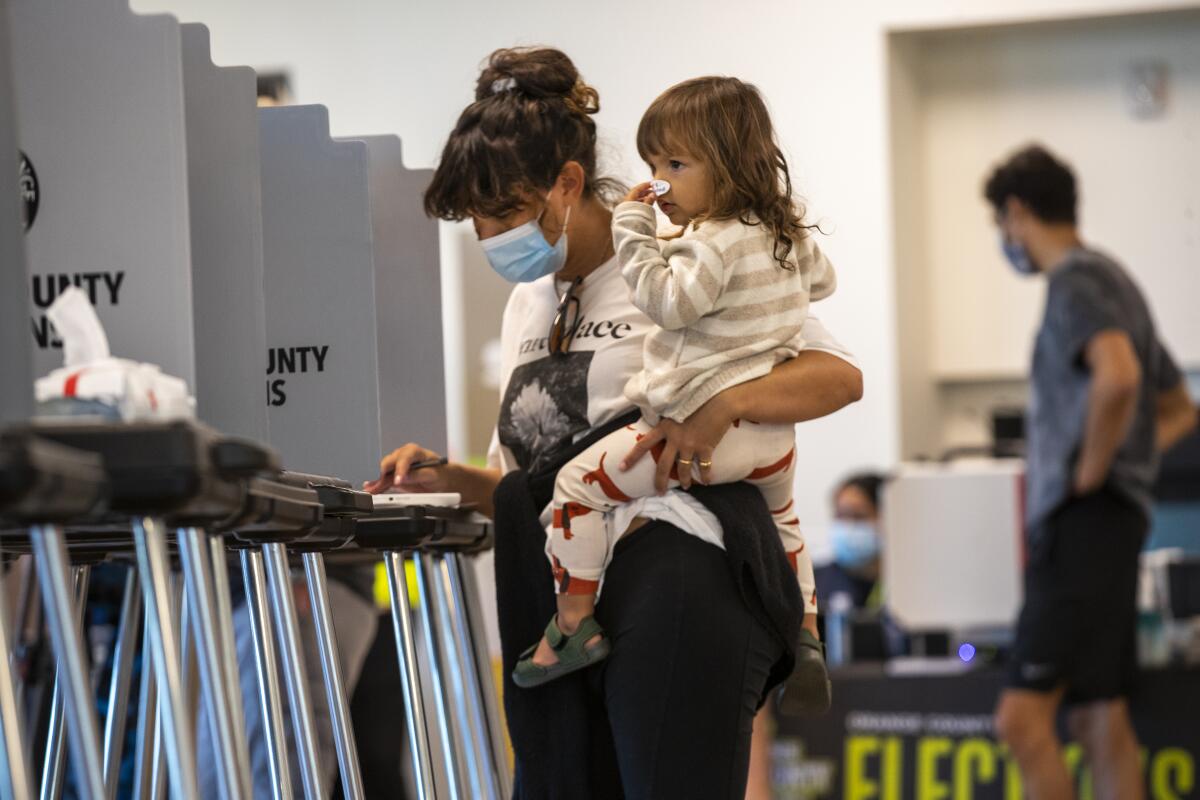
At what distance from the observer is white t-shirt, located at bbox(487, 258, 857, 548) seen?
5.16 feet

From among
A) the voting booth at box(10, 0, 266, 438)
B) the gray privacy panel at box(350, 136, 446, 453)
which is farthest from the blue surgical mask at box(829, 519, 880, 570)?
the voting booth at box(10, 0, 266, 438)

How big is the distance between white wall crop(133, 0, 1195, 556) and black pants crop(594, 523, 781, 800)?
4.31 meters

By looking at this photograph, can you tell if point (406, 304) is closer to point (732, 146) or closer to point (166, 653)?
point (732, 146)

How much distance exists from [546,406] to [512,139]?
28 centimetres

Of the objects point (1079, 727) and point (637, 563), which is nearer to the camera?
point (637, 563)

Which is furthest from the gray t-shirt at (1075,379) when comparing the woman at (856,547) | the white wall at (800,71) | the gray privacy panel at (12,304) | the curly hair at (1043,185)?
the gray privacy panel at (12,304)

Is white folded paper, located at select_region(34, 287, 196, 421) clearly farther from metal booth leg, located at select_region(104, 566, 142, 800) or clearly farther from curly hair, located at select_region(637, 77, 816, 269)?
metal booth leg, located at select_region(104, 566, 142, 800)

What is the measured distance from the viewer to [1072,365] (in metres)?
3.58

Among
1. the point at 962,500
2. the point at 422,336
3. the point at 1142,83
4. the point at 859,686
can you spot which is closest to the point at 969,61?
the point at 1142,83

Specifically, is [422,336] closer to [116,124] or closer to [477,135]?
[477,135]

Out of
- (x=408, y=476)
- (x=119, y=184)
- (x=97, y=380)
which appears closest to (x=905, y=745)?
(x=408, y=476)

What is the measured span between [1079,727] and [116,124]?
2.99 metres

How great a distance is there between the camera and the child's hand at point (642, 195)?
5.20 ft

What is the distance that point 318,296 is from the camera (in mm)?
1932
